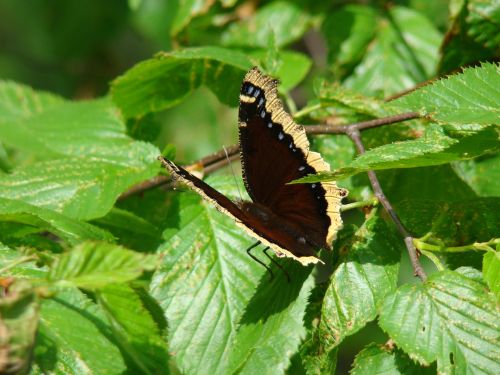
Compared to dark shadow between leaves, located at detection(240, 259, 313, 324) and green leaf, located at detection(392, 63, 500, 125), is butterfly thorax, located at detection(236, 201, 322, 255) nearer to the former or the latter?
dark shadow between leaves, located at detection(240, 259, 313, 324)

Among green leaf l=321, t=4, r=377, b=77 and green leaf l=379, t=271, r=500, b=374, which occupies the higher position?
green leaf l=321, t=4, r=377, b=77

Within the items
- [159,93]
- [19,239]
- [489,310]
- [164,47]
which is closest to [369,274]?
[489,310]

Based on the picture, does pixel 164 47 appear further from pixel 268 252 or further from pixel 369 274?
pixel 369 274

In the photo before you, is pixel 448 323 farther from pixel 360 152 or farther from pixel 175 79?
pixel 175 79

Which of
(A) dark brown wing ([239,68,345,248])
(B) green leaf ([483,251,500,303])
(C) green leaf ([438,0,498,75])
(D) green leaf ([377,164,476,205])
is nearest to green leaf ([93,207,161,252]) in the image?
(A) dark brown wing ([239,68,345,248])

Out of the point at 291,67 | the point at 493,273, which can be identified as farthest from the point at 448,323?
the point at 291,67
